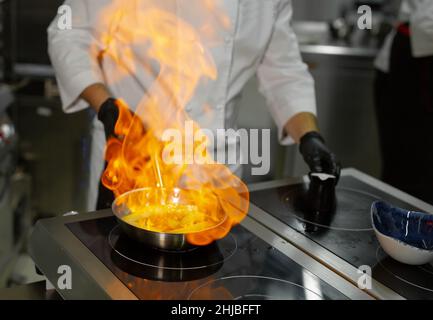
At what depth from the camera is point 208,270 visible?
3.67ft

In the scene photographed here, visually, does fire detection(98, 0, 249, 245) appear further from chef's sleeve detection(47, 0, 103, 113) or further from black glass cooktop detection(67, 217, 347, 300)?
black glass cooktop detection(67, 217, 347, 300)

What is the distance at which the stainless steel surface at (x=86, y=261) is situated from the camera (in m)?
1.06

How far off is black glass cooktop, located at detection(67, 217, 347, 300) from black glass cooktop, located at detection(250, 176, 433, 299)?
13cm

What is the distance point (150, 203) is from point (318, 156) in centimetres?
51

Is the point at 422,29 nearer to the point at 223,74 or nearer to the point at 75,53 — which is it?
the point at 223,74

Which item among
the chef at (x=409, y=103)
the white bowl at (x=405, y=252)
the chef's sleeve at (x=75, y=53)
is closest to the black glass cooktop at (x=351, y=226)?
the white bowl at (x=405, y=252)

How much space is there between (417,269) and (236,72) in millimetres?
846

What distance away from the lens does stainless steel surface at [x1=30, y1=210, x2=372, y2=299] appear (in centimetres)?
106

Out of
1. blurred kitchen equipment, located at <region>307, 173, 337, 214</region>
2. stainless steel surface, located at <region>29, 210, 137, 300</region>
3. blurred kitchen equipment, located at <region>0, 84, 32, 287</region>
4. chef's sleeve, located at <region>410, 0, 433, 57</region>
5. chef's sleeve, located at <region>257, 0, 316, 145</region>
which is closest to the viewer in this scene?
stainless steel surface, located at <region>29, 210, 137, 300</region>

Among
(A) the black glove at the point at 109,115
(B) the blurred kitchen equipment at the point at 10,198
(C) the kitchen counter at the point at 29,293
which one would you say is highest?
(A) the black glove at the point at 109,115

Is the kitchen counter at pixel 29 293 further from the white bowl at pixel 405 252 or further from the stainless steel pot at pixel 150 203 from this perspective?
the white bowl at pixel 405 252

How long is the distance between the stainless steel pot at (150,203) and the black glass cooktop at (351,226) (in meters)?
0.22

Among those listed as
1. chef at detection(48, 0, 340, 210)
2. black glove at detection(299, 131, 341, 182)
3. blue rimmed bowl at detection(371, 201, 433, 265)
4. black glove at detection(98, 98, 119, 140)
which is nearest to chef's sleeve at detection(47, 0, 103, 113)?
chef at detection(48, 0, 340, 210)
